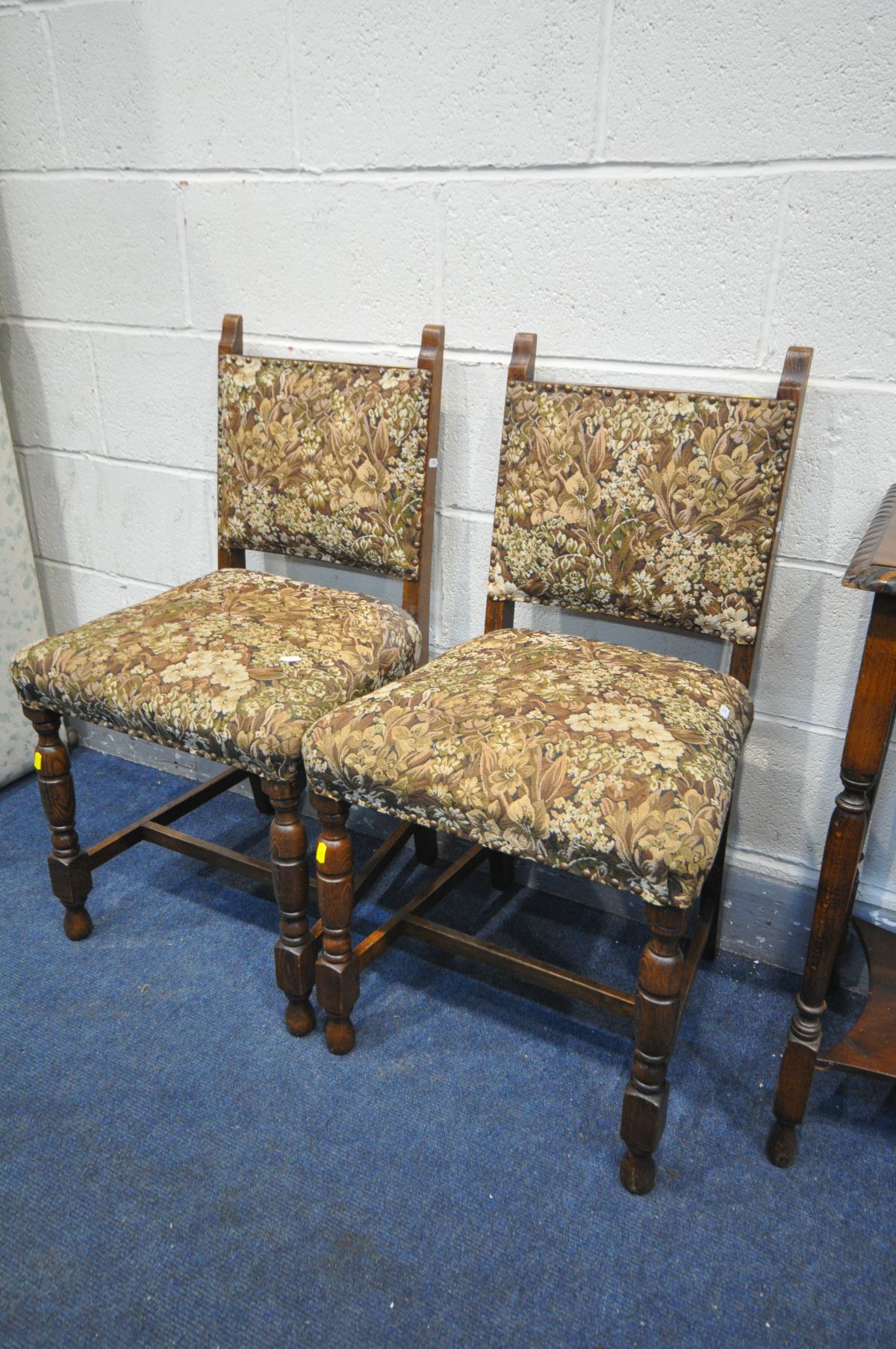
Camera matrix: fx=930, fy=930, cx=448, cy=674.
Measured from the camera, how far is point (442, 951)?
1.54 m

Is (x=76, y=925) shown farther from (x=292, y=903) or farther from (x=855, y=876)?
(x=855, y=876)

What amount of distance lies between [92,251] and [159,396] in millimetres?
284

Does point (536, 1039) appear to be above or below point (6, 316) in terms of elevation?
below

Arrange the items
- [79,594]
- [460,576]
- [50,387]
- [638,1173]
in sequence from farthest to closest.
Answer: [79,594]
[50,387]
[460,576]
[638,1173]

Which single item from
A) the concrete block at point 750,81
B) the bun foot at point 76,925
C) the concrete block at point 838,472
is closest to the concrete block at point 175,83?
the concrete block at point 750,81

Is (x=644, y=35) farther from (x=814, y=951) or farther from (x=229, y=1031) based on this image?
(x=229, y=1031)

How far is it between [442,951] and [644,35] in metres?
1.35

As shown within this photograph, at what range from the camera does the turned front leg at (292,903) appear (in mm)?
1228

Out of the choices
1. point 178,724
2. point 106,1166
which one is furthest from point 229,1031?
point 178,724

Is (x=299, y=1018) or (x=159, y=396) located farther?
(x=159, y=396)

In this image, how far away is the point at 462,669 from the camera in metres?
1.26

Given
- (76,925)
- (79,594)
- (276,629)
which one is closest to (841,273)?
(276,629)

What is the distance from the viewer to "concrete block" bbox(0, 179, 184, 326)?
1.65 meters

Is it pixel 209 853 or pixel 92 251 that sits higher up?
pixel 92 251
